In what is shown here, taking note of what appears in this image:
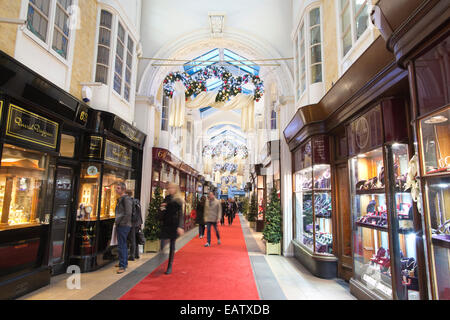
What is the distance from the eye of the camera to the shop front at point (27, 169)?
138 inches

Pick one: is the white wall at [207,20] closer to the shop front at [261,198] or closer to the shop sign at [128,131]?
the shop sign at [128,131]

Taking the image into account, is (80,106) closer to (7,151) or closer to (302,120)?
(7,151)

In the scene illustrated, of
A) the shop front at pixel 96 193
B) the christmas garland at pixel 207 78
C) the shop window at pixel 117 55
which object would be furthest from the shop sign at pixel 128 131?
the christmas garland at pixel 207 78

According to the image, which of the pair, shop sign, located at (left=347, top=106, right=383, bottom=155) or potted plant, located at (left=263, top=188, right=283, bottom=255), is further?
potted plant, located at (left=263, top=188, right=283, bottom=255)

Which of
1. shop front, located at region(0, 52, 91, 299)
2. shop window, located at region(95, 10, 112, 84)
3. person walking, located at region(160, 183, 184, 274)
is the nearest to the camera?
shop front, located at region(0, 52, 91, 299)

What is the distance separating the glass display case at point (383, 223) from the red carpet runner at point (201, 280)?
1.57m

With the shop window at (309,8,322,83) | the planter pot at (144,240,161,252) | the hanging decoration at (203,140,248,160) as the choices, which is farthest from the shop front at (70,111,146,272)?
the hanging decoration at (203,140,248,160)

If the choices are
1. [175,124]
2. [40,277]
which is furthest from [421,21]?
[175,124]

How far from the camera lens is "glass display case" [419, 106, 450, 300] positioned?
209 centimetres

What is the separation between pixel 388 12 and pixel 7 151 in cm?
459

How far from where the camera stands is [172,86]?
29.6ft

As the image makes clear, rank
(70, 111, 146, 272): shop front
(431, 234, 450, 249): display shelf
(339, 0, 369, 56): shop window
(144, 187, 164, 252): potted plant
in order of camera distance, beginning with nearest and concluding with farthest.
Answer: (431, 234, 450, 249): display shelf, (339, 0, 369, 56): shop window, (70, 111, 146, 272): shop front, (144, 187, 164, 252): potted plant

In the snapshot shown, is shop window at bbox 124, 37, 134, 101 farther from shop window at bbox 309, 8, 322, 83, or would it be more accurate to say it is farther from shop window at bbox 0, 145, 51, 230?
shop window at bbox 309, 8, 322, 83

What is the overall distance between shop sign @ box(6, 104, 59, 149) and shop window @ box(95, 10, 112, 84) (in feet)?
6.17
